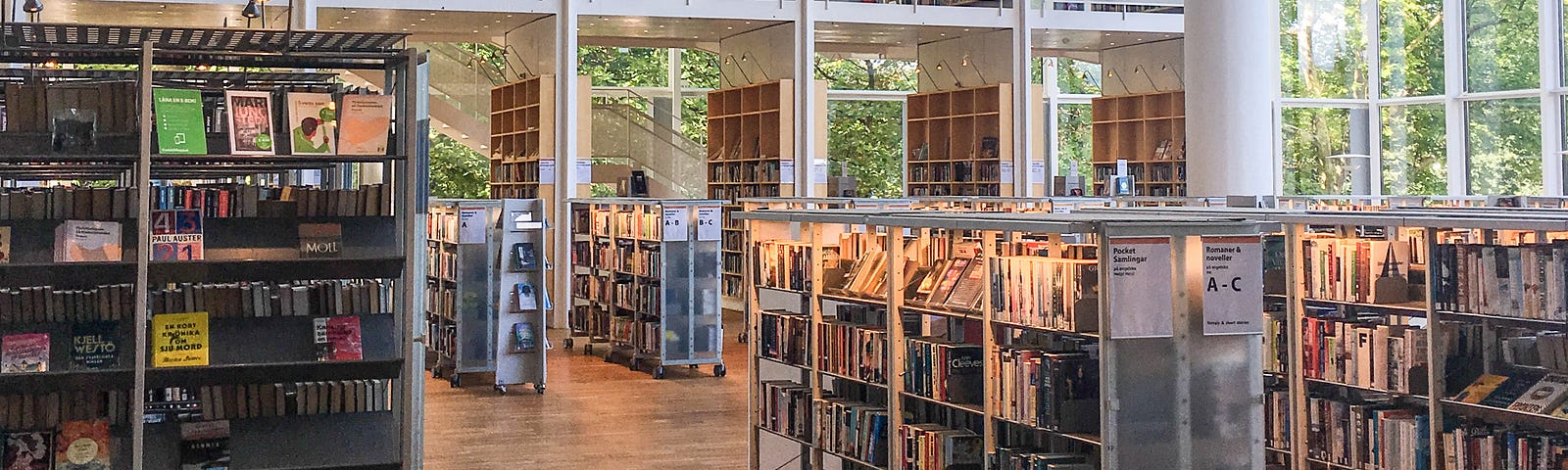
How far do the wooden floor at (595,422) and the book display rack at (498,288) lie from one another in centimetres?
21

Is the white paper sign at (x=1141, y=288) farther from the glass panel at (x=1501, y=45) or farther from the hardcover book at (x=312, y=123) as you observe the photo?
the glass panel at (x=1501, y=45)

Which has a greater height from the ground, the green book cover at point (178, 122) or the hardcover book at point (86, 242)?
the green book cover at point (178, 122)

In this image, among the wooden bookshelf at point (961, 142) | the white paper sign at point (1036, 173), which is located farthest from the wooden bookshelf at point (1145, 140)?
the wooden bookshelf at point (961, 142)

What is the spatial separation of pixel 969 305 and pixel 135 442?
3037 millimetres

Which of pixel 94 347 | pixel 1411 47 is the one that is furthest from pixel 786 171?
pixel 94 347

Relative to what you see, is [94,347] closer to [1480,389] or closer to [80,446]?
[80,446]

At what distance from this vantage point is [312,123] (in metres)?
5.32

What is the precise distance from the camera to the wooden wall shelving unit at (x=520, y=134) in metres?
15.4

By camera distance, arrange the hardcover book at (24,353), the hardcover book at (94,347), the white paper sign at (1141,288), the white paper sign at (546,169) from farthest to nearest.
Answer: the white paper sign at (546,169) < the hardcover book at (94,347) < the hardcover book at (24,353) < the white paper sign at (1141,288)

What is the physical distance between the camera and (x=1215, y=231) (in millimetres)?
4477

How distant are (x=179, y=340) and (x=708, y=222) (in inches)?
255

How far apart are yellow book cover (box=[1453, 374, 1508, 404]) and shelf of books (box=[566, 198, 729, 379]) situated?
6736 millimetres

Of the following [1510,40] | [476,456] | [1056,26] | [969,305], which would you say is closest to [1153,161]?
[1056,26]

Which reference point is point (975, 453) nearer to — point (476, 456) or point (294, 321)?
point (294, 321)
